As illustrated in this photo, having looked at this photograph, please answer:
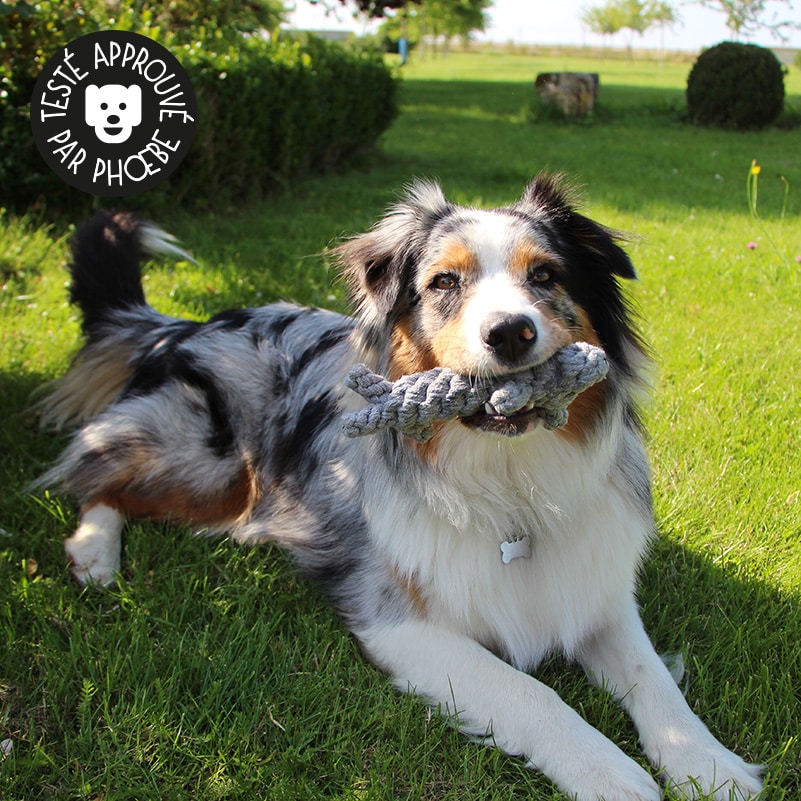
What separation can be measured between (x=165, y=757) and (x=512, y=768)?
103 cm

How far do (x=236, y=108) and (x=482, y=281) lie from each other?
21.7 feet

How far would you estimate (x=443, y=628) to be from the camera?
2.75 meters

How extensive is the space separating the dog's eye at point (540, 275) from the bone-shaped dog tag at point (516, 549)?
853mm

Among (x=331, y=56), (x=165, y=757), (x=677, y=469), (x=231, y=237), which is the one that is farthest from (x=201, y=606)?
(x=331, y=56)

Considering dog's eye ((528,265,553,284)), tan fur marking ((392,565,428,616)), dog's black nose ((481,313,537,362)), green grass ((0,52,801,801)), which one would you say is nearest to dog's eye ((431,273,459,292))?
dog's eye ((528,265,553,284))

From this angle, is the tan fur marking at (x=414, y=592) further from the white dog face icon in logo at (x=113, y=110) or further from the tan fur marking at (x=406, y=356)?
the white dog face icon in logo at (x=113, y=110)

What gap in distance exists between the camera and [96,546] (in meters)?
3.38

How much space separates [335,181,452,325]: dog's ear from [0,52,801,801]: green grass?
1.24 feet

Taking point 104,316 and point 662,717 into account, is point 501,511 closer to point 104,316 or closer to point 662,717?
point 662,717

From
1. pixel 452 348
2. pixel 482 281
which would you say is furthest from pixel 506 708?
pixel 482 281

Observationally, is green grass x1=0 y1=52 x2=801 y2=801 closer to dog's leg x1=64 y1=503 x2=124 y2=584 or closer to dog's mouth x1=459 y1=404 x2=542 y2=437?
dog's leg x1=64 y1=503 x2=124 y2=584

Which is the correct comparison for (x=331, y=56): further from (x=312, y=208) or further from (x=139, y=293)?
(x=139, y=293)

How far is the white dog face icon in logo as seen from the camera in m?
6.12

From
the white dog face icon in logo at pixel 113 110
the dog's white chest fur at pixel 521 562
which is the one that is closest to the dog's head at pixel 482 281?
the dog's white chest fur at pixel 521 562
